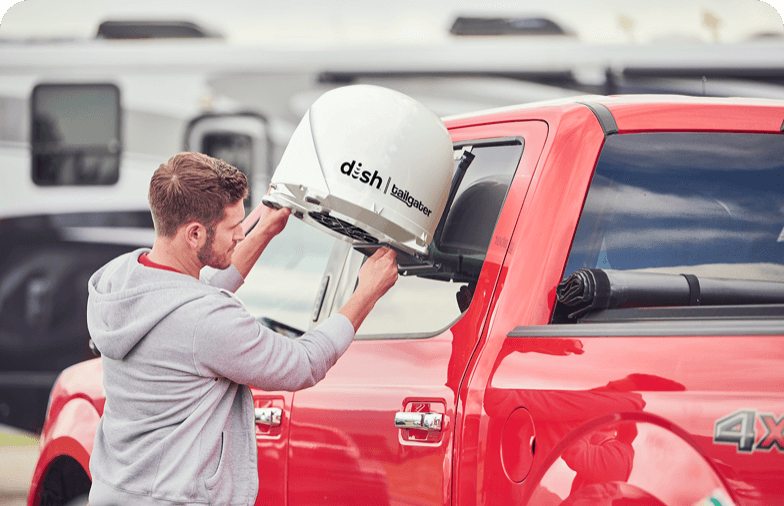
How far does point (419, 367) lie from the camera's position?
2328 mm

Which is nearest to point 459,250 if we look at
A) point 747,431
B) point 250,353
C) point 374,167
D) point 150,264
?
point 374,167

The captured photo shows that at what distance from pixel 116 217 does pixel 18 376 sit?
159 cm

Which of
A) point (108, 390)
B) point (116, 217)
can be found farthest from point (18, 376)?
point (108, 390)

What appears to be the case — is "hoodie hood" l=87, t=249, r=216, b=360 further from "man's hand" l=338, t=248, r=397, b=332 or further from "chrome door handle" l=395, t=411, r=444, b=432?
"chrome door handle" l=395, t=411, r=444, b=432

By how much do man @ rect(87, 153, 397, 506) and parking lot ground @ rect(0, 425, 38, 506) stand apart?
521 centimetres

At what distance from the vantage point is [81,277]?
7004 mm

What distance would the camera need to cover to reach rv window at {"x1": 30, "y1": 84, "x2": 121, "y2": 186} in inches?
278

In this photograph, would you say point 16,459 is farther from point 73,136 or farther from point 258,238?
point 258,238

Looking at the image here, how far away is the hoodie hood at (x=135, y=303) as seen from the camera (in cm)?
193

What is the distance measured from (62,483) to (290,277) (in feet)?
4.40

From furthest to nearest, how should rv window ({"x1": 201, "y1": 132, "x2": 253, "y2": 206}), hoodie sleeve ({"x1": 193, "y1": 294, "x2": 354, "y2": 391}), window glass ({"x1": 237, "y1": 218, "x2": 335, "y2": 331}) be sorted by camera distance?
rv window ({"x1": 201, "y1": 132, "x2": 253, "y2": 206})
window glass ({"x1": 237, "y1": 218, "x2": 335, "y2": 331})
hoodie sleeve ({"x1": 193, "y1": 294, "x2": 354, "y2": 391})

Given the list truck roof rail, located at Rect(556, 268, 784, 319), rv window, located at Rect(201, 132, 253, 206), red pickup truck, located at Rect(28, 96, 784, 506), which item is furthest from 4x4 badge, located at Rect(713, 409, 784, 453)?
rv window, located at Rect(201, 132, 253, 206)

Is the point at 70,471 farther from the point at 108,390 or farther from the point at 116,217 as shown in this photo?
the point at 116,217

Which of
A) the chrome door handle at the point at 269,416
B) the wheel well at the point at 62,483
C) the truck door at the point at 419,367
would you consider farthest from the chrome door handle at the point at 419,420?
the wheel well at the point at 62,483
